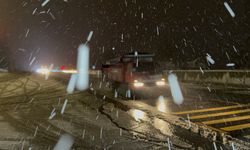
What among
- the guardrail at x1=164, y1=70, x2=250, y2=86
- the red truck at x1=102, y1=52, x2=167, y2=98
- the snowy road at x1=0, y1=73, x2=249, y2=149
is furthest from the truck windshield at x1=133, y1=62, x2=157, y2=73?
the guardrail at x1=164, y1=70, x2=250, y2=86

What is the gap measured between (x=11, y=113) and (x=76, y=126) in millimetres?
3965

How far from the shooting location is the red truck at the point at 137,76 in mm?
18234

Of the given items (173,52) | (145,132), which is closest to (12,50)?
(173,52)

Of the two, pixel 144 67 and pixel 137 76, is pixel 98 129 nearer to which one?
pixel 137 76

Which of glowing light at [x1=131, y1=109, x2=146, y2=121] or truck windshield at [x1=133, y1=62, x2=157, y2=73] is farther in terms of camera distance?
truck windshield at [x1=133, y1=62, x2=157, y2=73]

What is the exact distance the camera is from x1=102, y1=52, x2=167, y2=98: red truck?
18.2m

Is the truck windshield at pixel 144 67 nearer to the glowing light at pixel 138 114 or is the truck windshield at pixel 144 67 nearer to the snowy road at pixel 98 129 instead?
the snowy road at pixel 98 129

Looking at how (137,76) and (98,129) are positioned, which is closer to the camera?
(98,129)

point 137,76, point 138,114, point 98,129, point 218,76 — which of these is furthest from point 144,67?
point 98,129

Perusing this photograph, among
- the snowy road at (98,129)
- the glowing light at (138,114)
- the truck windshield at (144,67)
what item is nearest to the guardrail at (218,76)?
the truck windshield at (144,67)

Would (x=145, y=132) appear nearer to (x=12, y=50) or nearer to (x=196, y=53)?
(x=196, y=53)

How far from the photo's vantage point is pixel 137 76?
18266 millimetres

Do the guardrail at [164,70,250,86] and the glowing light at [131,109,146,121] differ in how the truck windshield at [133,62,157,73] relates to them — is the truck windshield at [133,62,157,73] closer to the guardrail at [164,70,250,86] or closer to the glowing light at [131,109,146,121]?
the glowing light at [131,109,146,121]

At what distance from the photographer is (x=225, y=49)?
182 ft
